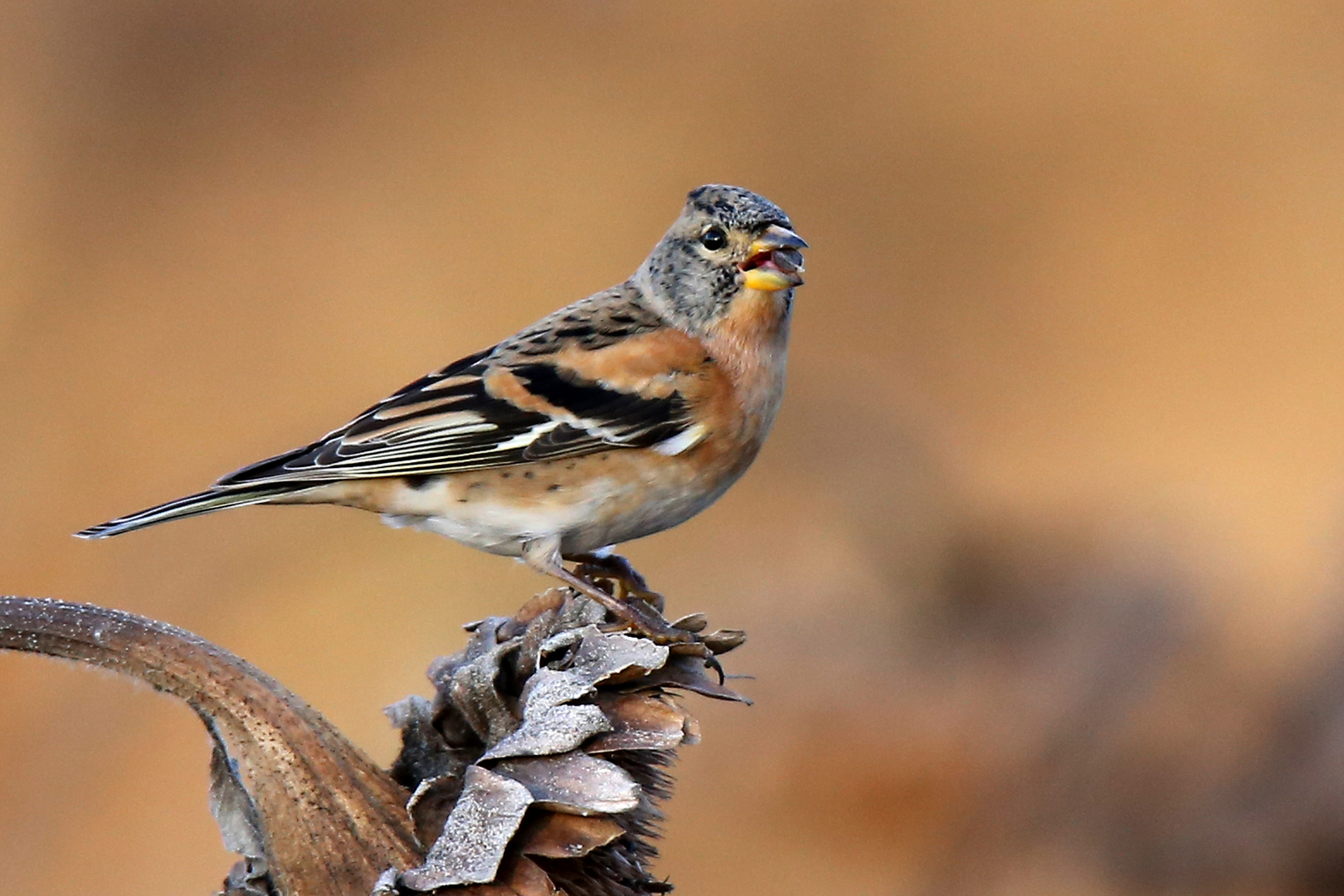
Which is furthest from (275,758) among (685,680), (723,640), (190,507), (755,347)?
(755,347)

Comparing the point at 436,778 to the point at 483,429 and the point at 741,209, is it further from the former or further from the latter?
the point at 741,209

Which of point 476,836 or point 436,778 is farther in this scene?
point 436,778

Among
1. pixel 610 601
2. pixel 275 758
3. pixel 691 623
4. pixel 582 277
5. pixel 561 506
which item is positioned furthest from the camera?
pixel 582 277

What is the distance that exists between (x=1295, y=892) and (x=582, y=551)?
6.26 feet

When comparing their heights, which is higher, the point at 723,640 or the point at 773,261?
the point at 773,261

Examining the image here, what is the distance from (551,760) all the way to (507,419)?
5.60 ft

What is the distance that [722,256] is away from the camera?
160 inches

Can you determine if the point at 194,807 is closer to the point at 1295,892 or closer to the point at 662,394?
the point at 662,394

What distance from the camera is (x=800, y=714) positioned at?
413 centimetres

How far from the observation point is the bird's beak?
3.92m

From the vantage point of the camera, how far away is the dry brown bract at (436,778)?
2.07m

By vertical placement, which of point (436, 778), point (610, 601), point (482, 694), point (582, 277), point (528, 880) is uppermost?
point (582, 277)

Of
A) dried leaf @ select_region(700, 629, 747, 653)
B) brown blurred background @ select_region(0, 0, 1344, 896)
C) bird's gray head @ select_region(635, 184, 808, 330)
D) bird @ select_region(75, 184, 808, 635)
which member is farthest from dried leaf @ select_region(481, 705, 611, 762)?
Answer: brown blurred background @ select_region(0, 0, 1344, 896)

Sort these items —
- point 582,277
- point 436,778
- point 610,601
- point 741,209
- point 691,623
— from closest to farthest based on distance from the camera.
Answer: point 436,778
point 691,623
point 610,601
point 741,209
point 582,277
